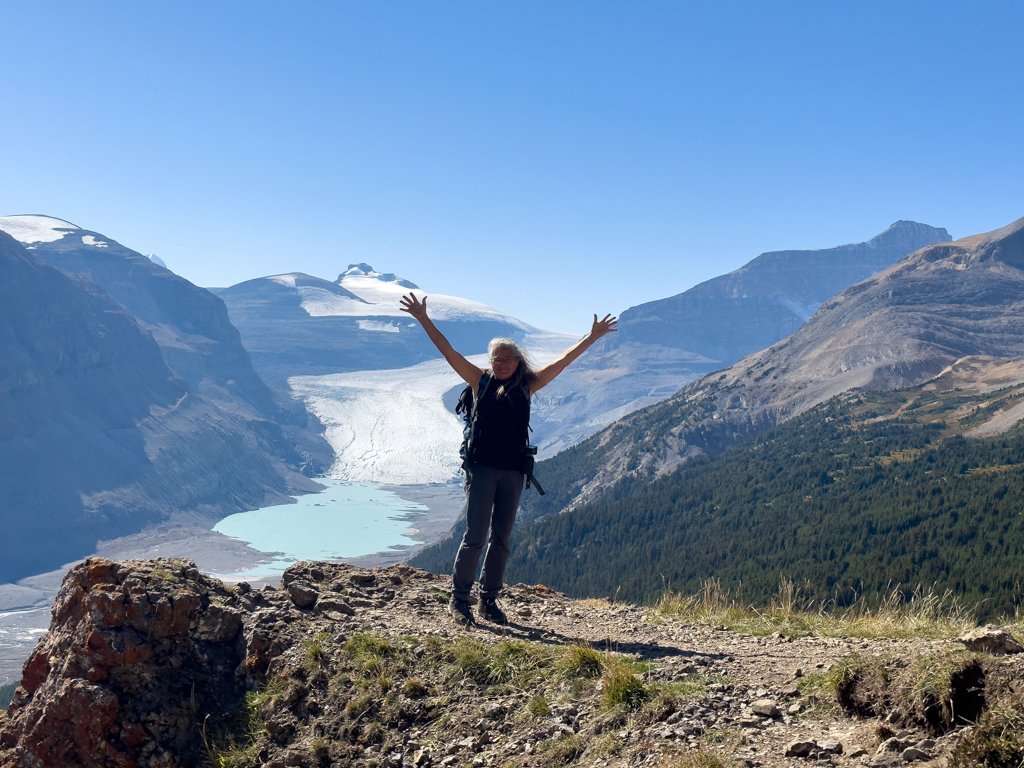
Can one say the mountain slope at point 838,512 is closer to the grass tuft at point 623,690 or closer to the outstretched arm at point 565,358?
the outstretched arm at point 565,358

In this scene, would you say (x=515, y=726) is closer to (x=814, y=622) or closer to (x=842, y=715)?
(x=842, y=715)

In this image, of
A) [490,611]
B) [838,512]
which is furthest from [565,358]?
[838,512]

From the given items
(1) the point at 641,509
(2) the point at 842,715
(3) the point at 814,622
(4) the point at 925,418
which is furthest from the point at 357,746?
(4) the point at 925,418

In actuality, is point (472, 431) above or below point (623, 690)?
above

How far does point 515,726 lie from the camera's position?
5.84 meters

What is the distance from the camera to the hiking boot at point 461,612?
834cm

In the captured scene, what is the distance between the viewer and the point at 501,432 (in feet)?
27.2

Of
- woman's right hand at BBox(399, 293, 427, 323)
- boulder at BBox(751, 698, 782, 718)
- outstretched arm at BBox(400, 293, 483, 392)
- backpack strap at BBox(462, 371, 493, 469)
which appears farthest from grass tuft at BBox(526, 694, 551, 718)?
woman's right hand at BBox(399, 293, 427, 323)

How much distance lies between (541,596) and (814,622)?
3.99m

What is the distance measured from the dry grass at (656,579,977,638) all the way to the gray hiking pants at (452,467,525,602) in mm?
2597

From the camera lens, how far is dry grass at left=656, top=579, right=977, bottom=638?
7.67m

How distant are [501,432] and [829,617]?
462 cm

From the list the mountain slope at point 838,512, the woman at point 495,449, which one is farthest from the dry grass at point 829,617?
the mountain slope at point 838,512

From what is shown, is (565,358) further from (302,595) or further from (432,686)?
(302,595)
